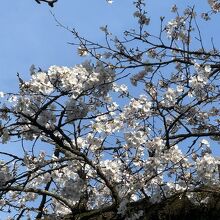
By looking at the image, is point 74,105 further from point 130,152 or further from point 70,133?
point 130,152

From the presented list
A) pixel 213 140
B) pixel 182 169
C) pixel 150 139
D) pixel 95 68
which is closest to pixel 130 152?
pixel 150 139

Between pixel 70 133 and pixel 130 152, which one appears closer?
pixel 70 133

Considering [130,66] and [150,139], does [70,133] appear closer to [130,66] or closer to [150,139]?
[150,139]

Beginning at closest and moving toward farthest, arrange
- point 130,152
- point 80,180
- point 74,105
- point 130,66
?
point 74,105 → point 80,180 → point 130,152 → point 130,66

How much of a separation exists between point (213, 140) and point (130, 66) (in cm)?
183

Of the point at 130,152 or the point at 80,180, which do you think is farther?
the point at 130,152

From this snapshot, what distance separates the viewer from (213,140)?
25.8 ft

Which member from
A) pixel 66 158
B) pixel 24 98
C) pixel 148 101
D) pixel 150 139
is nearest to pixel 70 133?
pixel 66 158

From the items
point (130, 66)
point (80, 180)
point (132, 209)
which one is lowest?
point (132, 209)

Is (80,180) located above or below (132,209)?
above

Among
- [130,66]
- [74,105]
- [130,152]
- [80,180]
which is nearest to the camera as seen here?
[74,105]

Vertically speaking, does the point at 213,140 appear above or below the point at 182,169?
above

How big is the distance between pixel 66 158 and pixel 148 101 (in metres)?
1.95

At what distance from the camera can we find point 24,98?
512cm
